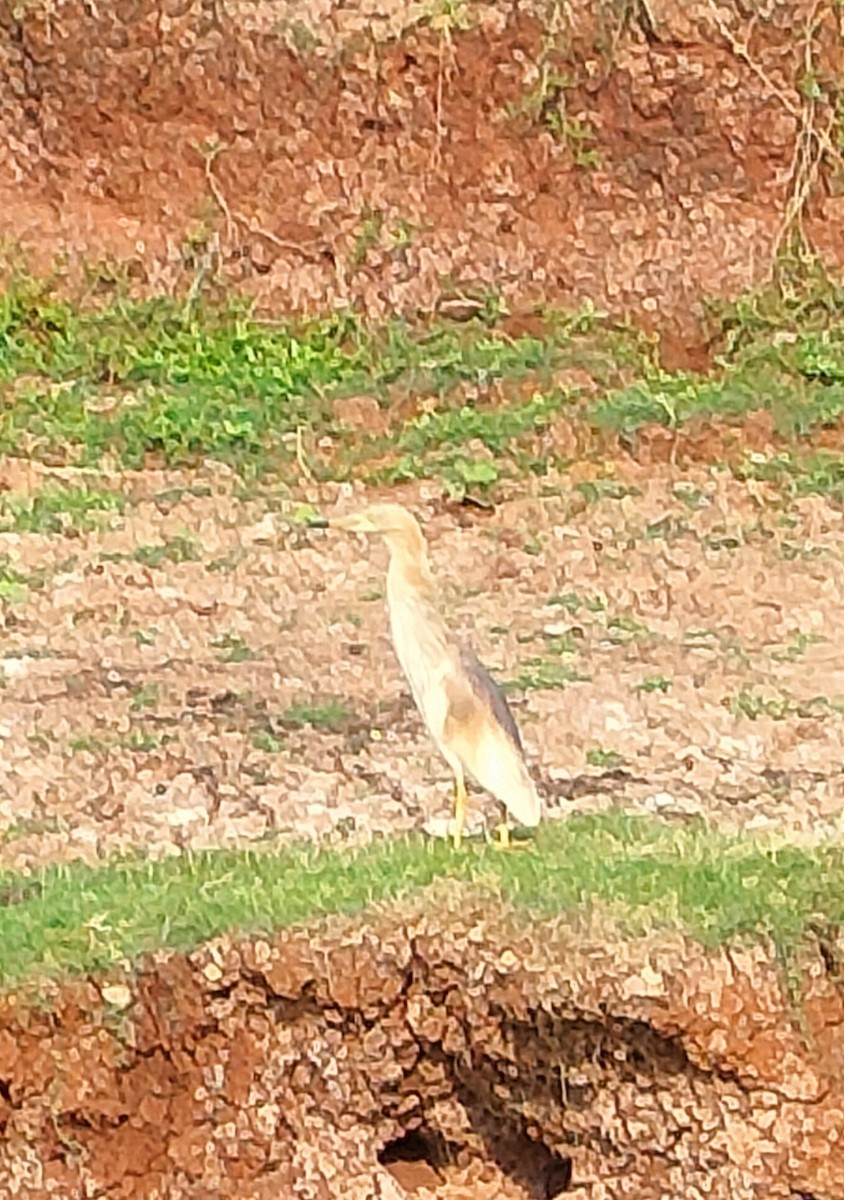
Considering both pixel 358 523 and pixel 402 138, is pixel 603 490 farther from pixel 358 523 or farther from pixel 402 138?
pixel 358 523

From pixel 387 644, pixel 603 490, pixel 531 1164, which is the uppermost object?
pixel 531 1164

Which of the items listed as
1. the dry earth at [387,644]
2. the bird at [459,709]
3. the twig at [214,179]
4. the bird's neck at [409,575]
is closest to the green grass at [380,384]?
the dry earth at [387,644]

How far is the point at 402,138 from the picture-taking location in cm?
1008

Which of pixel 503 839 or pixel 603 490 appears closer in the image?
pixel 503 839

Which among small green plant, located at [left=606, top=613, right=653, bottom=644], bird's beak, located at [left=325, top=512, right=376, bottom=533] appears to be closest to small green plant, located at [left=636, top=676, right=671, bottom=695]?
small green plant, located at [left=606, top=613, right=653, bottom=644]

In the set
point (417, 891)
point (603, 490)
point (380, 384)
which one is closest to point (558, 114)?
point (380, 384)

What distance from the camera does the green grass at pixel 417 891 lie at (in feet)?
14.6

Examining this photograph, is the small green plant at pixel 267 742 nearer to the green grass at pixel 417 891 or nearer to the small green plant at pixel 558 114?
the green grass at pixel 417 891

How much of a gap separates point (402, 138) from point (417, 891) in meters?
6.01

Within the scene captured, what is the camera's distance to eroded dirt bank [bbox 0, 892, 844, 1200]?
436cm

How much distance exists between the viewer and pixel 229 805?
620cm

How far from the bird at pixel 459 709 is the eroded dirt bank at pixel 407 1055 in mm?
426

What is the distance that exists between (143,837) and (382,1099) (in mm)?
1558

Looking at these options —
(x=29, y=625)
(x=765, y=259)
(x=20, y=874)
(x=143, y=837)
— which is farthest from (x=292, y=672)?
(x=765, y=259)
